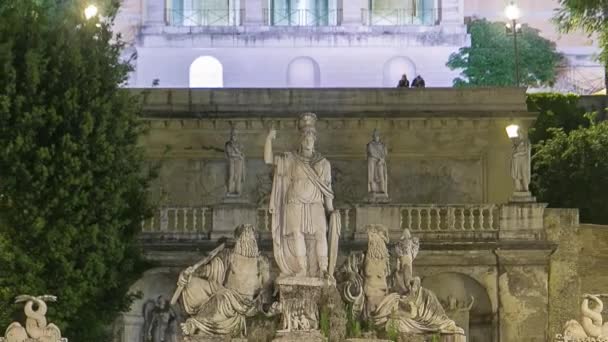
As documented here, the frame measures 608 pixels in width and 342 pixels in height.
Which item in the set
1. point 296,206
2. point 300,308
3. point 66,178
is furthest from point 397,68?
point 300,308

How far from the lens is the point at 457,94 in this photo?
4850 centimetres

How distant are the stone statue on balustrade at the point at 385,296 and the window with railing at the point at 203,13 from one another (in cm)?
4475

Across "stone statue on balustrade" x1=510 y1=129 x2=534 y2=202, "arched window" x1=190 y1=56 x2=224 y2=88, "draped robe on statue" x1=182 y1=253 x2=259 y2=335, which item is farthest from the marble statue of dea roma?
"arched window" x1=190 y1=56 x2=224 y2=88

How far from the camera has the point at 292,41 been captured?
78.2m

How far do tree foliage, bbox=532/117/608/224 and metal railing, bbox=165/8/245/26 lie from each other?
27.0m

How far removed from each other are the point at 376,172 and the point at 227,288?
1049 cm

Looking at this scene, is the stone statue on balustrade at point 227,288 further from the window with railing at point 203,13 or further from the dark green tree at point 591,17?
the window with railing at point 203,13

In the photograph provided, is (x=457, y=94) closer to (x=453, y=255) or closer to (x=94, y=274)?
(x=453, y=255)

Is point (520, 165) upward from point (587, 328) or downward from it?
upward

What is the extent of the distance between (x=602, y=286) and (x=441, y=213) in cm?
403

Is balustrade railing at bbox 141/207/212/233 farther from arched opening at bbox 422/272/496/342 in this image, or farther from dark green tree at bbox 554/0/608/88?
dark green tree at bbox 554/0/608/88

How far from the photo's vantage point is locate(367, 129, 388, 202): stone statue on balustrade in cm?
4394

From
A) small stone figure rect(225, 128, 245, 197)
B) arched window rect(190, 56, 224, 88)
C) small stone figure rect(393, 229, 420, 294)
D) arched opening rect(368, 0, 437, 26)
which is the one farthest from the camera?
arched opening rect(368, 0, 437, 26)

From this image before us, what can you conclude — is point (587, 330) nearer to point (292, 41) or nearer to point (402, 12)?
point (292, 41)
